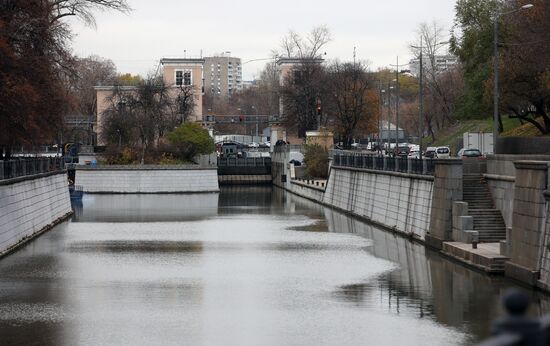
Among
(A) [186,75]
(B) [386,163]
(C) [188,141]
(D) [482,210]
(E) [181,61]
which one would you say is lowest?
(D) [482,210]

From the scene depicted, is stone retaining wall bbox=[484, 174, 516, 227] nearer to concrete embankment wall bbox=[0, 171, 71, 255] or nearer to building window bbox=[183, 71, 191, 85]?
concrete embankment wall bbox=[0, 171, 71, 255]

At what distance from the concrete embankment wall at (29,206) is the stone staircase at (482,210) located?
19.1 metres

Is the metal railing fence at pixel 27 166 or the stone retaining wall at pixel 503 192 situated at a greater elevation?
the metal railing fence at pixel 27 166

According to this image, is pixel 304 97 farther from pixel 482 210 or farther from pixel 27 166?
pixel 482 210

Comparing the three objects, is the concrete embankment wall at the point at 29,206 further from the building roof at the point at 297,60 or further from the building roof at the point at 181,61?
the building roof at the point at 181,61

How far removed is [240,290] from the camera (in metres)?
28.9

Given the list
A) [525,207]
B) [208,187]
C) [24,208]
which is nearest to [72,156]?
[208,187]

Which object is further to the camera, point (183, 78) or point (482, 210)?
point (183, 78)

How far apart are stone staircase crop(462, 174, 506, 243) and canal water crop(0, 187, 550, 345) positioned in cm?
274

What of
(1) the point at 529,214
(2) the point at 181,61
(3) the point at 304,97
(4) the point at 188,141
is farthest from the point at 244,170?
(1) the point at 529,214

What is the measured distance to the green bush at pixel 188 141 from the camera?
325ft

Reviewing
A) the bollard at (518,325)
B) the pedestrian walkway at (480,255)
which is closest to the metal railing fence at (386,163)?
the pedestrian walkway at (480,255)

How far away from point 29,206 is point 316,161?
5008 centimetres

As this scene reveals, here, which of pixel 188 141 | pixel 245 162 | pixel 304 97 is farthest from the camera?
pixel 245 162
